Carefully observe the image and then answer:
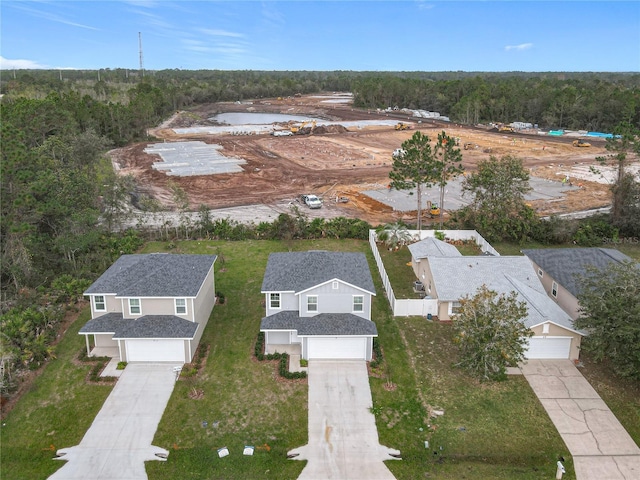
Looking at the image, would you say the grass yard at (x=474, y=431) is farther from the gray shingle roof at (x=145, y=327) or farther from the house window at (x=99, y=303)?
the house window at (x=99, y=303)

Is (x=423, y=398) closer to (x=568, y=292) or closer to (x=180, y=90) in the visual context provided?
(x=568, y=292)

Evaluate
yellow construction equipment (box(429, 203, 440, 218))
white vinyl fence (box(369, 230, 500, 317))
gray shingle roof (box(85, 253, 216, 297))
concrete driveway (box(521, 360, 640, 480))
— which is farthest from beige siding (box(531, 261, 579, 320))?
gray shingle roof (box(85, 253, 216, 297))

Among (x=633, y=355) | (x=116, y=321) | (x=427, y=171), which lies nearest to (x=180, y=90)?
(x=427, y=171)

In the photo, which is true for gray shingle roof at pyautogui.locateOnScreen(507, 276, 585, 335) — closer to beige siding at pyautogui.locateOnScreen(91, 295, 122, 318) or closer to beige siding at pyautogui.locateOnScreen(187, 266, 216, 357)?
beige siding at pyautogui.locateOnScreen(187, 266, 216, 357)

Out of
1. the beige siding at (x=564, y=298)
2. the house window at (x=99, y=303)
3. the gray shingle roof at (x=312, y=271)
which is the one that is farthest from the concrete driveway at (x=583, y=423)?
the house window at (x=99, y=303)

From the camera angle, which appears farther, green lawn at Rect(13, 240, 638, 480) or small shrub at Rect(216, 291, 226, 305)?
small shrub at Rect(216, 291, 226, 305)

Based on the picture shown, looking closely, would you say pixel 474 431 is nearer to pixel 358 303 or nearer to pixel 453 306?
pixel 358 303
